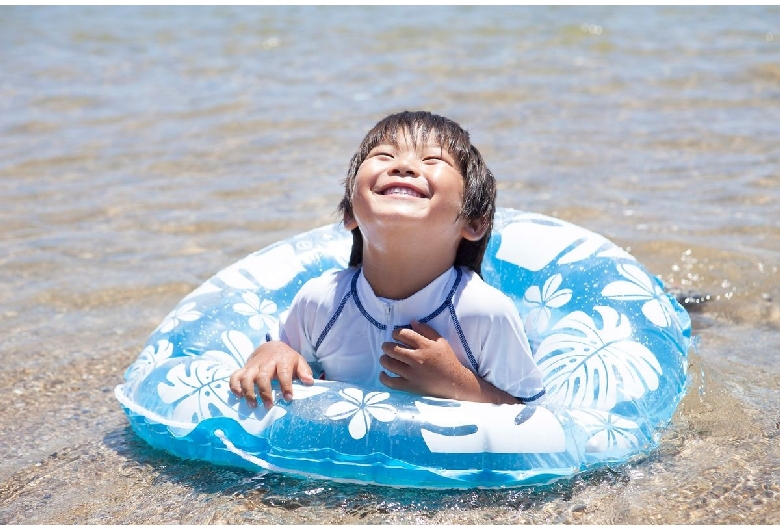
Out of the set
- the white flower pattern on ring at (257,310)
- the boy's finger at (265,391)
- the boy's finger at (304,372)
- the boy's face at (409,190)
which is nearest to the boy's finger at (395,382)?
the boy's finger at (304,372)

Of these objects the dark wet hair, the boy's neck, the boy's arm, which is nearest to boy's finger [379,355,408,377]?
the boy's arm

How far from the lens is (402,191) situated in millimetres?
2889

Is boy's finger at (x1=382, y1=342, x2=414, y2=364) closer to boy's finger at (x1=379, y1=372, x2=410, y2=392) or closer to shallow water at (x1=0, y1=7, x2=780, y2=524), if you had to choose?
boy's finger at (x1=379, y1=372, x2=410, y2=392)

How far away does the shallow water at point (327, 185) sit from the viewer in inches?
113

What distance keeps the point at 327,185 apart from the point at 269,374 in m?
3.38

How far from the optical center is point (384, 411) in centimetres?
284

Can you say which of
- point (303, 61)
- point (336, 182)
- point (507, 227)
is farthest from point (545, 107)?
point (507, 227)

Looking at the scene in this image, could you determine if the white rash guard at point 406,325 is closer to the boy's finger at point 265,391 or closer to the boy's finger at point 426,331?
the boy's finger at point 426,331

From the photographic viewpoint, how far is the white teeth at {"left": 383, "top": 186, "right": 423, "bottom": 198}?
2.88 m

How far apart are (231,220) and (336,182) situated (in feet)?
2.89

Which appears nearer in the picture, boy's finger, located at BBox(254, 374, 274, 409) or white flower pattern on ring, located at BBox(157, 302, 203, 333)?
boy's finger, located at BBox(254, 374, 274, 409)

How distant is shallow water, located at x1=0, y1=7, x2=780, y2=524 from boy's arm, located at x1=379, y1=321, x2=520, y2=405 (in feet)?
1.05

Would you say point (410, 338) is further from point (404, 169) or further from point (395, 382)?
point (404, 169)

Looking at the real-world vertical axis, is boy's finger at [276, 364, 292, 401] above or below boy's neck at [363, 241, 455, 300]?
below
